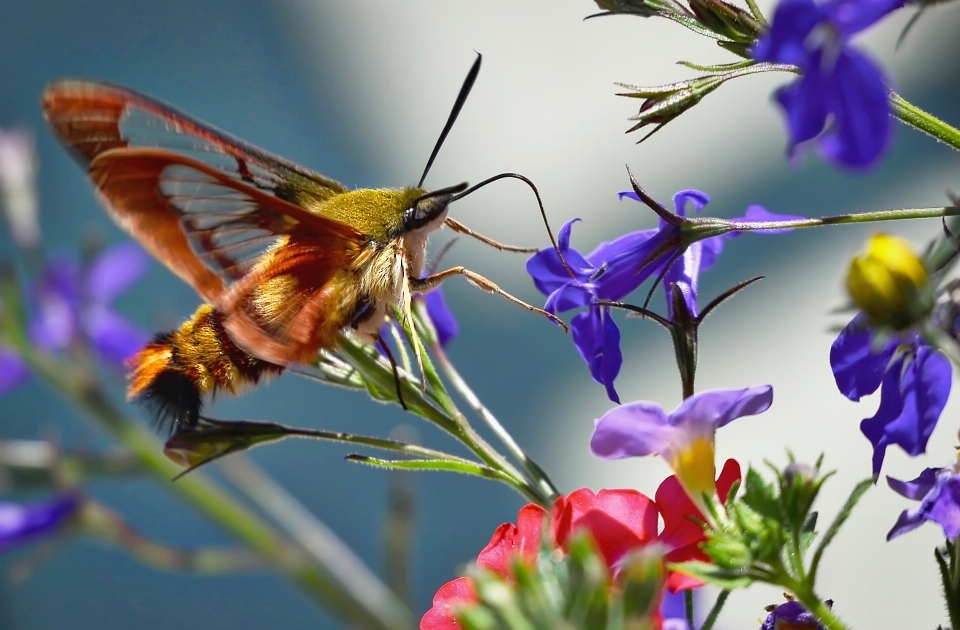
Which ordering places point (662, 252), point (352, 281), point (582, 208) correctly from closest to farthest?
point (662, 252) → point (352, 281) → point (582, 208)

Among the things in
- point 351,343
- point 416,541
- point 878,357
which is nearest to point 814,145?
point 878,357

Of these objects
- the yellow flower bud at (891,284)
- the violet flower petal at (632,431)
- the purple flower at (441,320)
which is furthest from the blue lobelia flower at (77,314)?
the yellow flower bud at (891,284)

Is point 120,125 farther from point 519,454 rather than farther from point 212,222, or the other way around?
point 519,454

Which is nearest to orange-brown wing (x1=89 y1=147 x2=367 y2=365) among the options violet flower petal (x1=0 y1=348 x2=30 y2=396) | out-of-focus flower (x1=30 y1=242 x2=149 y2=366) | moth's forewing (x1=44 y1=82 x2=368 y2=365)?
moth's forewing (x1=44 y1=82 x2=368 y2=365)

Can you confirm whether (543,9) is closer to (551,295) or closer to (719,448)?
(719,448)

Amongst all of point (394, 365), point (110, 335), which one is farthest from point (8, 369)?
point (394, 365)

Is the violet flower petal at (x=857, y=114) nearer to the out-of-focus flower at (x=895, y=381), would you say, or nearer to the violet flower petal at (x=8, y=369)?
the out-of-focus flower at (x=895, y=381)
